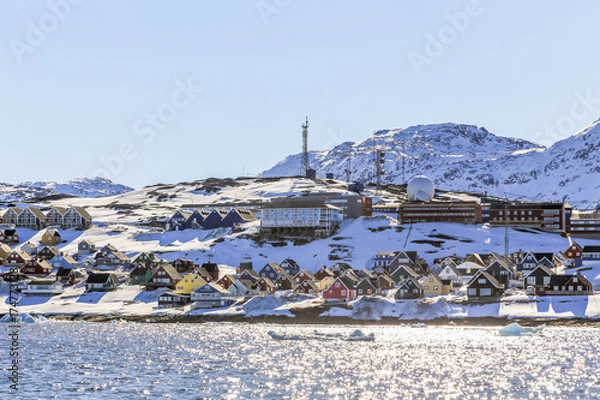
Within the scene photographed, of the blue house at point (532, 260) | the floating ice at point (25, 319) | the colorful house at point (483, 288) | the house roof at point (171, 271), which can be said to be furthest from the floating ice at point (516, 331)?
the floating ice at point (25, 319)

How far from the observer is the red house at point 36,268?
143 meters

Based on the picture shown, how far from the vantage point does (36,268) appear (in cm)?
14312

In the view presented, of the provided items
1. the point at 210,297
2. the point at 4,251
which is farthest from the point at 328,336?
the point at 4,251

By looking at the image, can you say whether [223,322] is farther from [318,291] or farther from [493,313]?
[493,313]

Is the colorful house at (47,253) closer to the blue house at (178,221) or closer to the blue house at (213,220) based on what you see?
the blue house at (178,221)

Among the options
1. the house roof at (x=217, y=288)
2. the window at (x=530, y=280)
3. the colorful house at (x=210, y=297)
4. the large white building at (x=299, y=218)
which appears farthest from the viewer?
the large white building at (x=299, y=218)

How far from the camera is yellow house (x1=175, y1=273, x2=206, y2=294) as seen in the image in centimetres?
12484

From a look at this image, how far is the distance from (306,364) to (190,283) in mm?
59029

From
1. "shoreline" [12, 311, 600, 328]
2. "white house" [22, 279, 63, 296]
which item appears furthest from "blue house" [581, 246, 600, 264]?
"white house" [22, 279, 63, 296]

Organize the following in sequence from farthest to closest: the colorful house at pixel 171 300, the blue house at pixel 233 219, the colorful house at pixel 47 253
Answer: the blue house at pixel 233 219, the colorful house at pixel 47 253, the colorful house at pixel 171 300

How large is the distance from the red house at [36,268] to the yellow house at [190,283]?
2964cm

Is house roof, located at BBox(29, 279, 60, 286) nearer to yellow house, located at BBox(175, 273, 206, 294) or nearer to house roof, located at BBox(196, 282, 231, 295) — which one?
yellow house, located at BBox(175, 273, 206, 294)

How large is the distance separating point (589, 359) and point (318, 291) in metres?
57.7

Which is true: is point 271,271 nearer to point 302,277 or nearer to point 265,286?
point 302,277
